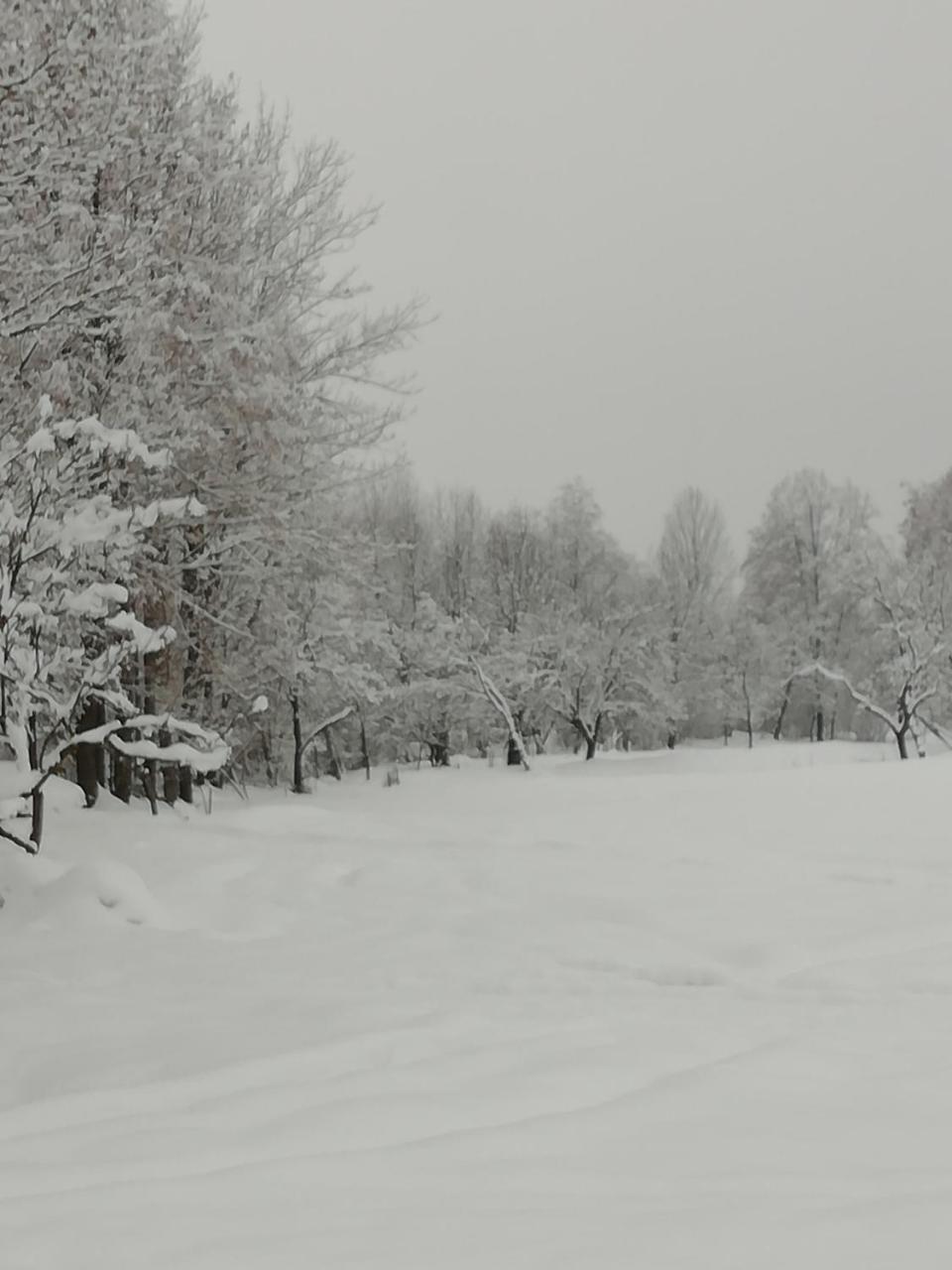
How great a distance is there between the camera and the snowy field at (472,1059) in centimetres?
155

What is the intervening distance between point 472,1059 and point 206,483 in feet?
27.6

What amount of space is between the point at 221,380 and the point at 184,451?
0.84m

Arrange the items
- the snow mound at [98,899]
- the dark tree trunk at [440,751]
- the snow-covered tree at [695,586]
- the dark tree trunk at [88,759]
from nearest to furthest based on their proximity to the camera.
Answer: the snow mound at [98,899], the dark tree trunk at [88,759], the dark tree trunk at [440,751], the snow-covered tree at [695,586]

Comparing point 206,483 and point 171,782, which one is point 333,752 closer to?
point 171,782

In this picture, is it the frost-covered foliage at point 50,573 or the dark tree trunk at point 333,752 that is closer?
the frost-covered foliage at point 50,573

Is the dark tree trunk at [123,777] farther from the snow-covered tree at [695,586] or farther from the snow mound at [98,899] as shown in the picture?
the snow-covered tree at [695,586]

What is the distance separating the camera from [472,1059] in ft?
8.63

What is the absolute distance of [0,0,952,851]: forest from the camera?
18.0 ft

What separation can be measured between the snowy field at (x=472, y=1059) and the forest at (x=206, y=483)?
4.70ft

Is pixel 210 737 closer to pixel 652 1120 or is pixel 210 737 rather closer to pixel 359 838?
pixel 359 838

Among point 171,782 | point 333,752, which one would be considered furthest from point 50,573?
point 333,752

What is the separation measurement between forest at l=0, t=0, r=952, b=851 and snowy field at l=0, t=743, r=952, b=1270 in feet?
4.70

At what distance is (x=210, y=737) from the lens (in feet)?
19.5

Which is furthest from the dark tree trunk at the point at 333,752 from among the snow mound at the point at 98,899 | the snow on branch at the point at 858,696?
the snow mound at the point at 98,899
